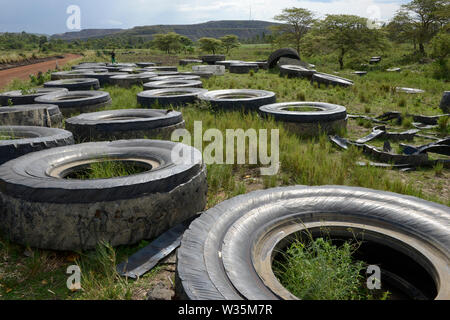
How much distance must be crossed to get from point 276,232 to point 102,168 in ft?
6.59

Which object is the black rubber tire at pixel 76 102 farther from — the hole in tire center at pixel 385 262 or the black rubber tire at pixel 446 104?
the black rubber tire at pixel 446 104

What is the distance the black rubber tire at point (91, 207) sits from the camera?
254 centimetres

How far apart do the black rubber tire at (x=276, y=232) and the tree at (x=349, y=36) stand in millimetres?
25072

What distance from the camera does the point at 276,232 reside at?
2238 millimetres

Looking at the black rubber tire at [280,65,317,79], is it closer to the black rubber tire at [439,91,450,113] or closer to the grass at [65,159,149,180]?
the black rubber tire at [439,91,450,113]

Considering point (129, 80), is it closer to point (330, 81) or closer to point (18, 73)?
point (330, 81)

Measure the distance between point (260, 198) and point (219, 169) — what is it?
5.79 feet

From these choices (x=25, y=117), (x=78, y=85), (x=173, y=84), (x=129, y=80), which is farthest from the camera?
(x=129, y=80)

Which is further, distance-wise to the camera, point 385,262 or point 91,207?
point 91,207

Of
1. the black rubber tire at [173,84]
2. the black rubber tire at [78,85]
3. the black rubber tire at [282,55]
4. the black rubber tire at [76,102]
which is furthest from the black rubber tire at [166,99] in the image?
the black rubber tire at [282,55]

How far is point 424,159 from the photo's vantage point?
16.2ft

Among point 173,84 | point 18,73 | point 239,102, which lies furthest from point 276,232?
point 18,73
